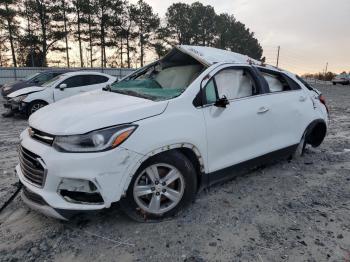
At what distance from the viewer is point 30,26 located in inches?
1255

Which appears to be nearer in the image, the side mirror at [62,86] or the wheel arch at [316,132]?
the wheel arch at [316,132]

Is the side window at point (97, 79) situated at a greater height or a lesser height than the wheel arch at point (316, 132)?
greater

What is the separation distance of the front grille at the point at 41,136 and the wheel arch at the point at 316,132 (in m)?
3.73

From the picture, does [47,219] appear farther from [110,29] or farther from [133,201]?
[110,29]

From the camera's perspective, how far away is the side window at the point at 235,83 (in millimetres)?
3721

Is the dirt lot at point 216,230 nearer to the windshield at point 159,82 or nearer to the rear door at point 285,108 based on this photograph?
the rear door at point 285,108

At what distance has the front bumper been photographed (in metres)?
2.58

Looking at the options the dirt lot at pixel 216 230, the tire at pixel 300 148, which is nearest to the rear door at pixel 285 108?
the tire at pixel 300 148

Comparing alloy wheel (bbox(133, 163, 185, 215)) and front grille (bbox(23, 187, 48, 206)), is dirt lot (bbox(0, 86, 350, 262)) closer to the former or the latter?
alloy wheel (bbox(133, 163, 185, 215))

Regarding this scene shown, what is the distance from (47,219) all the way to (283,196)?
270 centimetres

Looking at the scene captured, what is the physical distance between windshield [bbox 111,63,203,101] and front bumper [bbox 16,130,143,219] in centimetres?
87

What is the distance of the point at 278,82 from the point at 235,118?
4.36 feet

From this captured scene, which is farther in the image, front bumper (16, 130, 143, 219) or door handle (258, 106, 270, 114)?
door handle (258, 106, 270, 114)

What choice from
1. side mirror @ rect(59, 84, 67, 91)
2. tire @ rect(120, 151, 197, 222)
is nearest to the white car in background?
side mirror @ rect(59, 84, 67, 91)
